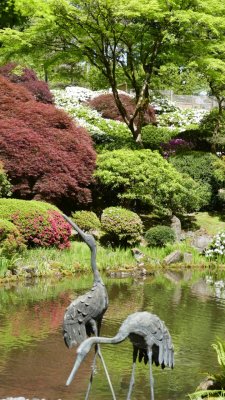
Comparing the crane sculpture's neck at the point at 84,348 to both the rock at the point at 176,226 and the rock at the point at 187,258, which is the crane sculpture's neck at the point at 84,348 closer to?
the rock at the point at 187,258

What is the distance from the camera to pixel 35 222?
1464 centimetres

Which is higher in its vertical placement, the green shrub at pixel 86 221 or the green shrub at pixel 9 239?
the green shrub at pixel 9 239

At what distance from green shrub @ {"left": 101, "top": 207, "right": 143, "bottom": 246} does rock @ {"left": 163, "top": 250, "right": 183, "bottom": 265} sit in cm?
94

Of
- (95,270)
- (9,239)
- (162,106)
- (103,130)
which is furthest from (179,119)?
(95,270)

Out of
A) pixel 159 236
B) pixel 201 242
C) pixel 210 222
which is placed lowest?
pixel 210 222

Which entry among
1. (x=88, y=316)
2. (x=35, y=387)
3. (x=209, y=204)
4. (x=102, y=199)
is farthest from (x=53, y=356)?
(x=209, y=204)

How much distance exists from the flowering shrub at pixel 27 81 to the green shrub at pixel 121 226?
643 cm

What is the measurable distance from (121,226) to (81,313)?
10645 millimetres

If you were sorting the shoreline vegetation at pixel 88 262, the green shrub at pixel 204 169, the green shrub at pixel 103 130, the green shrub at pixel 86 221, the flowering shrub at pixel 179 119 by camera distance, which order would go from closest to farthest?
the shoreline vegetation at pixel 88 262, the green shrub at pixel 86 221, the green shrub at pixel 204 169, the green shrub at pixel 103 130, the flowering shrub at pixel 179 119

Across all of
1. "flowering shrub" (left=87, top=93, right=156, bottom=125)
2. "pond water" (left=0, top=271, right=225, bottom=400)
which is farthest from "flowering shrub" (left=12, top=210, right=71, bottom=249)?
"flowering shrub" (left=87, top=93, right=156, bottom=125)

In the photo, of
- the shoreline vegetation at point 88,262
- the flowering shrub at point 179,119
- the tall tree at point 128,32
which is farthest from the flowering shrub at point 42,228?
the flowering shrub at point 179,119

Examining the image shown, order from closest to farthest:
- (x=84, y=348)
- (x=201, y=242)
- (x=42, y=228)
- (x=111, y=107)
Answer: (x=84, y=348) < (x=42, y=228) < (x=201, y=242) < (x=111, y=107)

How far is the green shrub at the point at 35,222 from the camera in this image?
14.5 metres

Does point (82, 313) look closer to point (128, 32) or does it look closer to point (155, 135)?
point (128, 32)
